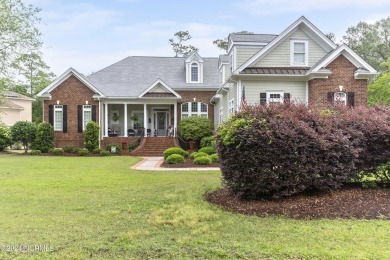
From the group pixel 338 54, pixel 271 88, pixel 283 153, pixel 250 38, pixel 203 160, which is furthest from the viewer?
pixel 250 38

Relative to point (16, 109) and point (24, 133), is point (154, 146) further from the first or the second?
point (16, 109)

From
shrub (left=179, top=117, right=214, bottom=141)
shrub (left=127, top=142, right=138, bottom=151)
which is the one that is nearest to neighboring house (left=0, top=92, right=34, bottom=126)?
shrub (left=127, top=142, right=138, bottom=151)

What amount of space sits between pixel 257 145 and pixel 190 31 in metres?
41.6

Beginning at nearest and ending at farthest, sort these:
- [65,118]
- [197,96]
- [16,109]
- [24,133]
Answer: [24,133], [65,118], [197,96], [16,109]

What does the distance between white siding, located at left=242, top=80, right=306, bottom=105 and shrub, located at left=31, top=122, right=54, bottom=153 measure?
1419cm

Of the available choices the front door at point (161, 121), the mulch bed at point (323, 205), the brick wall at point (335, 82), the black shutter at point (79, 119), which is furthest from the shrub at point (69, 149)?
the mulch bed at point (323, 205)

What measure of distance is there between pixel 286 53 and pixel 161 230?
45.4 feet

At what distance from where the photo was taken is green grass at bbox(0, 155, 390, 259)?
411 cm

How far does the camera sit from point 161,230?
5.01m

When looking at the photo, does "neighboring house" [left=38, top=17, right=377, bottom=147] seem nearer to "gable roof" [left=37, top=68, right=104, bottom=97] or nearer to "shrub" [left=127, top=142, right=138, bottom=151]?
"gable roof" [left=37, top=68, right=104, bottom=97]

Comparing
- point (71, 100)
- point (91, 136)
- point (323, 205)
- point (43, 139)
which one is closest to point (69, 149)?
point (91, 136)

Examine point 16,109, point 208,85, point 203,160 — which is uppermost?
point 208,85

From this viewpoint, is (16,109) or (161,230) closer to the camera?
(161,230)

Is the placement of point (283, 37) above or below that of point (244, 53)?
above
